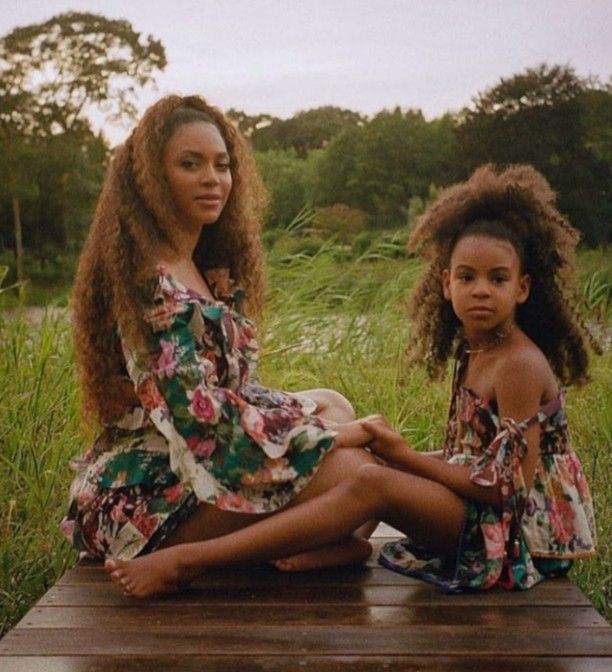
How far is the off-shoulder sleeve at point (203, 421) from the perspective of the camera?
2270 millimetres

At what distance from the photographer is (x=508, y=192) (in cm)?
252

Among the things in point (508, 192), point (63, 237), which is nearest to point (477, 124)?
point (63, 237)

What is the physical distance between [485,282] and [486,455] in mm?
422

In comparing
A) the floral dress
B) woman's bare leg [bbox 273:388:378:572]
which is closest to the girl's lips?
the floral dress

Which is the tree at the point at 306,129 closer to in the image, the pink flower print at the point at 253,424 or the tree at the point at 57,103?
the tree at the point at 57,103

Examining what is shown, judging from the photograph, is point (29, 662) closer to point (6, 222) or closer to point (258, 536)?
point (258, 536)

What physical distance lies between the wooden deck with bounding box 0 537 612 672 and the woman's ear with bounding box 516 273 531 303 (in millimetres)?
681

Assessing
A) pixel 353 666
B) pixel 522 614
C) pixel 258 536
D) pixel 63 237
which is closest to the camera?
pixel 353 666

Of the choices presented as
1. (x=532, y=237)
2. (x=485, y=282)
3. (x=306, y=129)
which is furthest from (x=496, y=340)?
(x=306, y=129)

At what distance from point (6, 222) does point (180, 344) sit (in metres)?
17.3

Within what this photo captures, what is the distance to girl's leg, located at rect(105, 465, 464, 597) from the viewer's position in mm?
2223

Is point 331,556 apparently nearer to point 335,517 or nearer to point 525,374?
point 335,517

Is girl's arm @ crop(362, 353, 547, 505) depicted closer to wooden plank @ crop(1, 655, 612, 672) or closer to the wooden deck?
the wooden deck

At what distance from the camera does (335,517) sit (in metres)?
2.24
